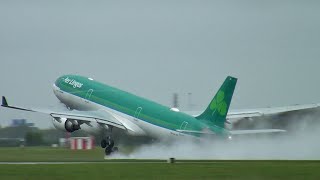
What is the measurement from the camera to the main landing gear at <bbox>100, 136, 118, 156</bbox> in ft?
260

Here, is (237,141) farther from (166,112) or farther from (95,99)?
(95,99)

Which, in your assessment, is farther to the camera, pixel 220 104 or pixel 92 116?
pixel 92 116

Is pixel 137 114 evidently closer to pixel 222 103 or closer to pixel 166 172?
pixel 222 103

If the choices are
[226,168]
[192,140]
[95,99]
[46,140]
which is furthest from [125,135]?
[46,140]

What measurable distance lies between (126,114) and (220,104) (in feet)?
42.4

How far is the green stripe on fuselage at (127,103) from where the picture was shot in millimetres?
75562

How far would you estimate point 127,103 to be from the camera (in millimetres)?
82000

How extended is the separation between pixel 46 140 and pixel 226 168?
87.9 meters

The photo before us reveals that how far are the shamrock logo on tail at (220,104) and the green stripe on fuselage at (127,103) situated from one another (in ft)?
5.11

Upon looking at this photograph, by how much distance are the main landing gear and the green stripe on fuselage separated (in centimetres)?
328

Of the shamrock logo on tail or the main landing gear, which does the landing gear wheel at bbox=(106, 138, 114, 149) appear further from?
the shamrock logo on tail

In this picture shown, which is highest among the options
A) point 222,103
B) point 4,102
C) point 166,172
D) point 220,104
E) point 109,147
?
point 222,103

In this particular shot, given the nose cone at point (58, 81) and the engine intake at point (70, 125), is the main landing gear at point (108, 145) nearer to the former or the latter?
the engine intake at point (70, 125)

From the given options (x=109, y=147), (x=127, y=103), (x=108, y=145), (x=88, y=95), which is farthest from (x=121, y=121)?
Answer: (x=88, y=95)
